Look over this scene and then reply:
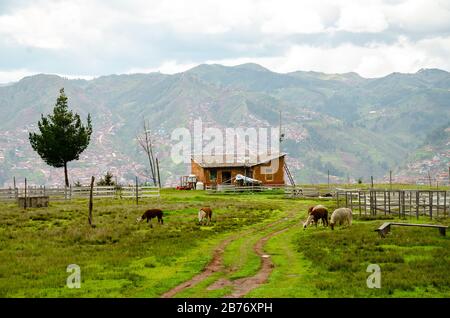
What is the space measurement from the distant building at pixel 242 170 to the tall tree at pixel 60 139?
2248cm

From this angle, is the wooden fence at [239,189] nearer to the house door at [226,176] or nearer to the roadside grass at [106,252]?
the house door at [226,176]

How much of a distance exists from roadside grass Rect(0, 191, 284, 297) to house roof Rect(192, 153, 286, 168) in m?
49.4

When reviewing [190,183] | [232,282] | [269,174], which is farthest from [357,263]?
[190,183]

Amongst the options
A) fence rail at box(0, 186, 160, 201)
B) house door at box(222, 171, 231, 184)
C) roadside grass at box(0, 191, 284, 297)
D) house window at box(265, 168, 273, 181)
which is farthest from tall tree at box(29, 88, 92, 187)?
roadside grass at box(0, 191, 284, 297)

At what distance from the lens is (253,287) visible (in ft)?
55.1

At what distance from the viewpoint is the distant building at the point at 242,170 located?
9106cm

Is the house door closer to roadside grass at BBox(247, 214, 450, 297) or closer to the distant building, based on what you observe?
the distant building

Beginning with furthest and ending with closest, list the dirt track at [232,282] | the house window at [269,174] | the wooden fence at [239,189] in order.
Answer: the house window at [269,174] < the wooden fence at [239,189] < the dirt track at [232,282]

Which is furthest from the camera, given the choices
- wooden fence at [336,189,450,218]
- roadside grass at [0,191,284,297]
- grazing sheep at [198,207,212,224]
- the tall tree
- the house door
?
the house door

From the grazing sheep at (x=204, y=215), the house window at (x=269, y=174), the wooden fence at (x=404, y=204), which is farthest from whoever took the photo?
the house window at (x=269, y=174)

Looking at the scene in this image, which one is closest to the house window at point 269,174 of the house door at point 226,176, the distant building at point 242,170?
the distant building at point 242,170

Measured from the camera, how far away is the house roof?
91.1 m

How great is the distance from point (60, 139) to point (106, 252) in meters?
52.6

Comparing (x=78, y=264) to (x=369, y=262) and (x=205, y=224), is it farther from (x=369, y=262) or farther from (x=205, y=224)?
(x=205, y=224)
